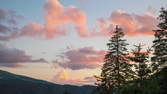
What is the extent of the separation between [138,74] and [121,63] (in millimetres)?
9563

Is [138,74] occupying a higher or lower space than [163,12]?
lower

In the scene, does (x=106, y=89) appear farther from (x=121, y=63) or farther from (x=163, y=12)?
(x=163, y=12)

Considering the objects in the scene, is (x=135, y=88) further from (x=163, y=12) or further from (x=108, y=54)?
(x=108, y=54)

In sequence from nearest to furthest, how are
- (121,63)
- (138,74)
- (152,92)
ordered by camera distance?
1. (152,92)
2. (138,74)
3. (121,63)

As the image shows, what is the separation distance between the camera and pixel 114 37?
4575 centimetres

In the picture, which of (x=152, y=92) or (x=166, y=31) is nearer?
(x=152, y=92)

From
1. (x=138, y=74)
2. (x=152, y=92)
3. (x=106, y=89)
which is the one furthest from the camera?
(x=106, y=89)

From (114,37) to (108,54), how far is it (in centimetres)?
275

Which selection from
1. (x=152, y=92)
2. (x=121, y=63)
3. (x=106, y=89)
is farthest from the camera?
(x=106, y=89)

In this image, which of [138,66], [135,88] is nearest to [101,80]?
[138,66]

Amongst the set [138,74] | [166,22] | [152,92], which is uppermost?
[166,22]

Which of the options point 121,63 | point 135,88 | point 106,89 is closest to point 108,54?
point 121,63

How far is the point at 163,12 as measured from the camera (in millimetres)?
37406

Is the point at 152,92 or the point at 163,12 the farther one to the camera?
the point at 163,12
